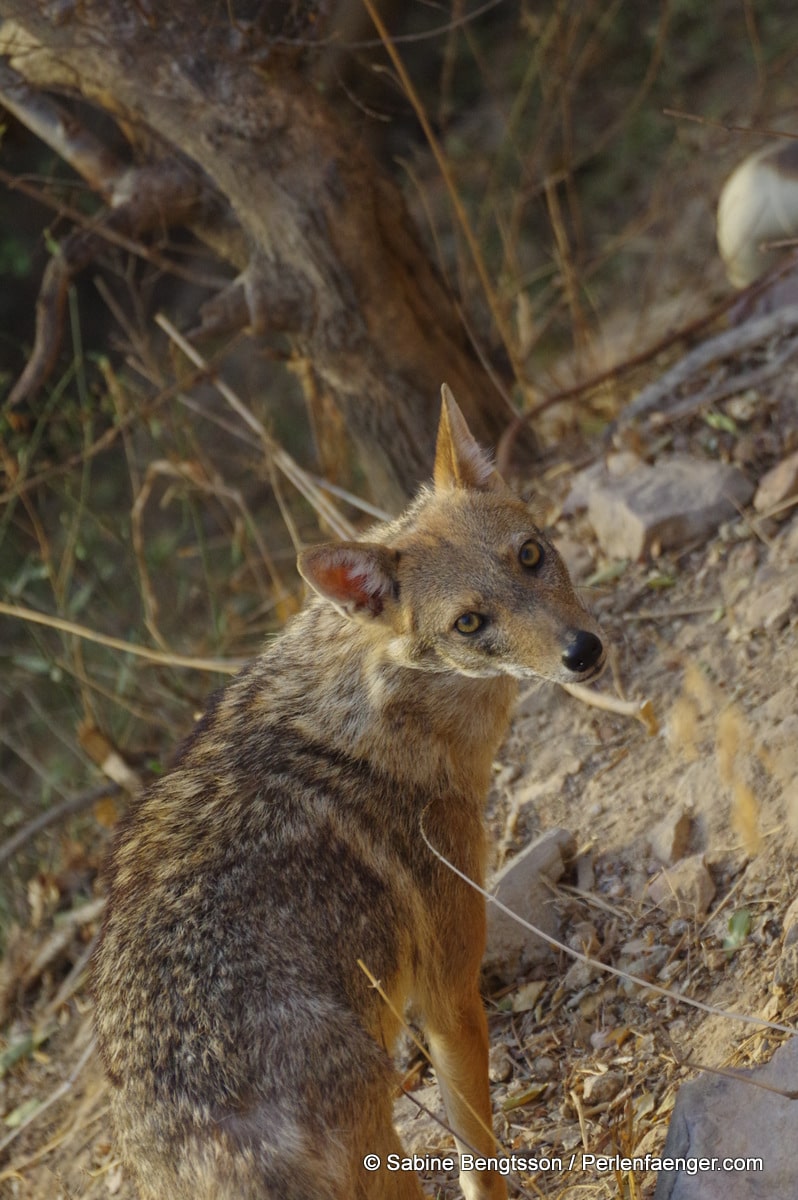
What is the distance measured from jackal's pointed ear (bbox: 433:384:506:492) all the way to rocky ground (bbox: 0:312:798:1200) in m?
1.31

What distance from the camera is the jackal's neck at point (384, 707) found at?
13.4 ft

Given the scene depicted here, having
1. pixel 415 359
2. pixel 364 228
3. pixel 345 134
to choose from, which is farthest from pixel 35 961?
pixel 345 134

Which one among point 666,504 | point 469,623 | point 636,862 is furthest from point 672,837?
point 666,504

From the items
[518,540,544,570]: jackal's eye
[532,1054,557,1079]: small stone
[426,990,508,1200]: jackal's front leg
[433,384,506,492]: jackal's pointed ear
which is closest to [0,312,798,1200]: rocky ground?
[532,1054,557,1079]: small stone

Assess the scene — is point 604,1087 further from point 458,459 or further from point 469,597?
point 458,459

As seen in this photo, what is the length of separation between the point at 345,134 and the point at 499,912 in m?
3.94

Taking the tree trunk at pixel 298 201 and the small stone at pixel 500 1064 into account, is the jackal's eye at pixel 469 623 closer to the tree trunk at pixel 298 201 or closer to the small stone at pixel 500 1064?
the small stone at pixel 500 1064

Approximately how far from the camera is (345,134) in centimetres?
630

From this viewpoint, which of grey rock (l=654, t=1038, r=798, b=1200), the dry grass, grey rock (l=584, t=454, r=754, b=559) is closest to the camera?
grey rock (l=654, t=1038, r=798, b=1200)

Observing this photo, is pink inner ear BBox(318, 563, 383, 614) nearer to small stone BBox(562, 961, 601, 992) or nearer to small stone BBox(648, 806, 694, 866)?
small stone BBox(648, 806, 694, 866)

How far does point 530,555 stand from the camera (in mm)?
4105

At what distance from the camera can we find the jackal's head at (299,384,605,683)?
3.90 m

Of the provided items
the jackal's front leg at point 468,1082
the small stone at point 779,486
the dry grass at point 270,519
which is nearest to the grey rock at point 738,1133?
the dry grass at point 270,519

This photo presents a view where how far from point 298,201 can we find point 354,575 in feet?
9.49
